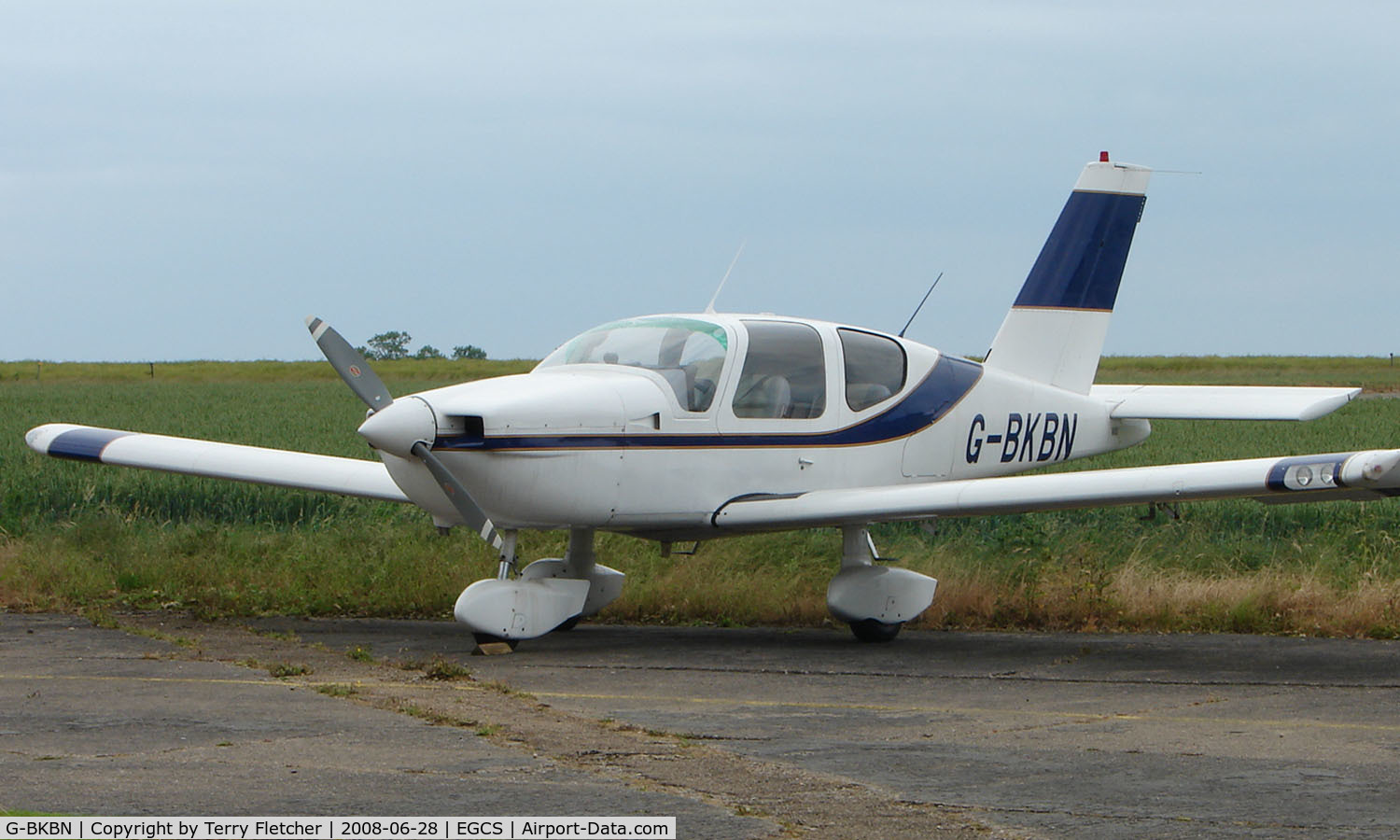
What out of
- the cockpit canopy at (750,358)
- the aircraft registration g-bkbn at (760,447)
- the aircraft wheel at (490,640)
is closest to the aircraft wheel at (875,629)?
the aircraft registration g-bkbn at (760,447)

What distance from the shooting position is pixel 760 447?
10.7 meters

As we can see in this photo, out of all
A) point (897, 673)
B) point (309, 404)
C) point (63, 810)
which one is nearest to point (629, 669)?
point (897, 673)

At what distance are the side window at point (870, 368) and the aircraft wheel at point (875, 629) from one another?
4.74ft

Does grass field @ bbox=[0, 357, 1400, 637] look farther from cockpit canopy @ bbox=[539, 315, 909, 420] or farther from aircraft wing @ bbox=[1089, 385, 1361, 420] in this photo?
cockpit canopy @ bbox=[539, 315, 909, 420]

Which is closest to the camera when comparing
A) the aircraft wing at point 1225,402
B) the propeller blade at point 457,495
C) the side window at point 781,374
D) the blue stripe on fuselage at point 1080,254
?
the propeller blade at point 457,495

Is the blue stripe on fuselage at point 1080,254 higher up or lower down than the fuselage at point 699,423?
higher up

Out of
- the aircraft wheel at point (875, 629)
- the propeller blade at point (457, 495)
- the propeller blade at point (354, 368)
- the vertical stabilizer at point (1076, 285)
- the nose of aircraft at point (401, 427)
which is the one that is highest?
the vertical stabilizer at point (1076, 285)

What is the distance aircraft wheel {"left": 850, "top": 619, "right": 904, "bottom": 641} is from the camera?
1079 cm

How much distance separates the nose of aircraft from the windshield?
1.50 m

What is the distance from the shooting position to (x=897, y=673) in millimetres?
9398

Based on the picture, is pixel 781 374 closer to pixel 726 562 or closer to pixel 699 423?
pixel 699 423

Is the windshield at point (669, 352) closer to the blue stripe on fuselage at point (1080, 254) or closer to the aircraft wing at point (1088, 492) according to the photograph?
the aircraft wing at point (1088, 492)

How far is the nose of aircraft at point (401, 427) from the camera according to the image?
9352 millimetres

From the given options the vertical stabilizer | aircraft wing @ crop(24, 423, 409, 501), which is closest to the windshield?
aircraft wing @ crop(24, 423, 409, 501)
